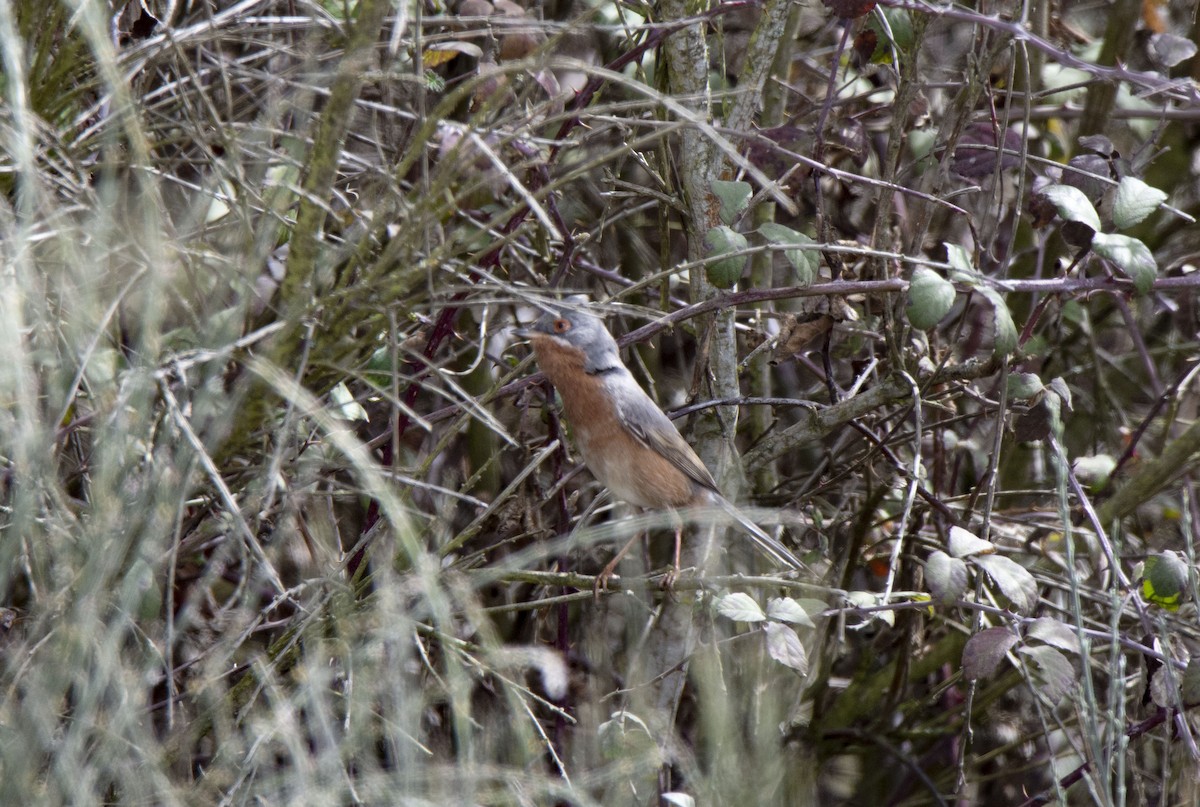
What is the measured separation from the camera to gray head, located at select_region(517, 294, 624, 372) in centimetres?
389

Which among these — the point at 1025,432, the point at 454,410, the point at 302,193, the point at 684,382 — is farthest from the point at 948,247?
the point at 684,382

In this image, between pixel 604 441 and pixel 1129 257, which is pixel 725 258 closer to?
pixel 1129 257

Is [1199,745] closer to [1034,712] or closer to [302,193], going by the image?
[1034,712]

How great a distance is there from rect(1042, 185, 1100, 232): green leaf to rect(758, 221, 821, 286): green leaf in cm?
62

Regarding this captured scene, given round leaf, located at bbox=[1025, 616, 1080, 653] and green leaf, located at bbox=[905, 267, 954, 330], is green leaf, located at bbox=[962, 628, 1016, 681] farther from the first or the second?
green leaf, located at bbox=[905, 267, 954, 330]

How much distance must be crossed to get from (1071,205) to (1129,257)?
0.20 m

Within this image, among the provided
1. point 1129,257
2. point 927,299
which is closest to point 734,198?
point 927,299

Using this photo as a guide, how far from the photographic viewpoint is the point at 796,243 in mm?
3088

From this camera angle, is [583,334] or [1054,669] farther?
[583,334]

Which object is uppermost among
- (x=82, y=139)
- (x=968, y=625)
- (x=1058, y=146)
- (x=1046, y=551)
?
(x=82, y=139)

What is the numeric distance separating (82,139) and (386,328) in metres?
0.94

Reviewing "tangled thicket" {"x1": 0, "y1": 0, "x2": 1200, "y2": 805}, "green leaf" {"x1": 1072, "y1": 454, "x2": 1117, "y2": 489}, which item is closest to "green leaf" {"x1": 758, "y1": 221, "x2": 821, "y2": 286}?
"tangled thicket" {"x1": 0, "y1": 0, "x2": 1200, "y2": 805}

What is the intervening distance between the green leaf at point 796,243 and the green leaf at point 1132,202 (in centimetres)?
79

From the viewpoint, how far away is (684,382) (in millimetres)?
5230
